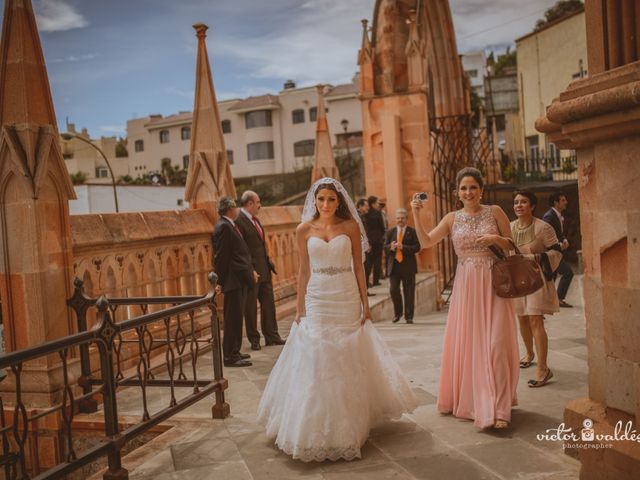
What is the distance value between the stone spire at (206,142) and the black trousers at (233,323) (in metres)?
1.86

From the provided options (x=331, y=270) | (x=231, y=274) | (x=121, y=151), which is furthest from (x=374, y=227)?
(x=121, y=151)

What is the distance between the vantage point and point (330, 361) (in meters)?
4.07

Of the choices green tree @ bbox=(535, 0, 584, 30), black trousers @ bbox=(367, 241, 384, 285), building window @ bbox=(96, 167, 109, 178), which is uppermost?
green tree @ bbox=(535, 0, 584, 30)

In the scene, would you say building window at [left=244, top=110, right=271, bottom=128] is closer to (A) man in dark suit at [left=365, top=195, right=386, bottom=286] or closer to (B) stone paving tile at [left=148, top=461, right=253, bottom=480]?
(A) man in dark suit at [left=365, top=195, right=386, bottom=286]

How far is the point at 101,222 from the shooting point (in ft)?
21.2

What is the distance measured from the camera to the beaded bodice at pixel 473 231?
15.3ft

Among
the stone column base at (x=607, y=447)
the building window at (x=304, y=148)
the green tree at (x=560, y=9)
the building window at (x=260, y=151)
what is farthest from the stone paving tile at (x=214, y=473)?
the building window at (x=260, y=151)

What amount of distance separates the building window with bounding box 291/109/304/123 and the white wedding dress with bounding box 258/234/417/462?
4789 centimetres

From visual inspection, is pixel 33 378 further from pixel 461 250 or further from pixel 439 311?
pixel 439 311

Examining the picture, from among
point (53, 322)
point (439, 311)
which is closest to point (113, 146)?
point (439, 311)

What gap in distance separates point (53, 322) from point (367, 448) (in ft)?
10.1

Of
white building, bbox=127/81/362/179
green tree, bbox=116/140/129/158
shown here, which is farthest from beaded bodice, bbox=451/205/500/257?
green tree, bbox=116/140/129/158

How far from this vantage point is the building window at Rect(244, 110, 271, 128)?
51.8 metres

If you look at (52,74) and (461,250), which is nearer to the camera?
(461,250)
